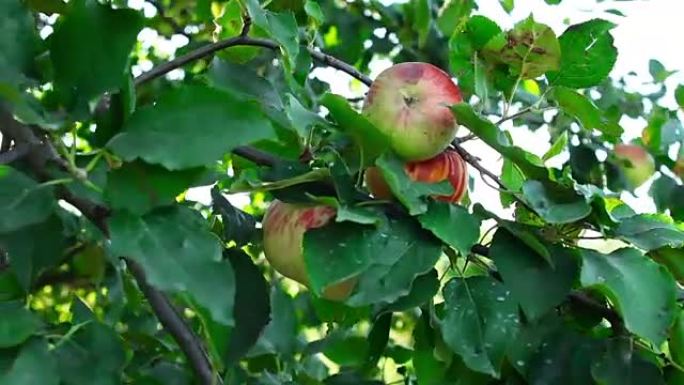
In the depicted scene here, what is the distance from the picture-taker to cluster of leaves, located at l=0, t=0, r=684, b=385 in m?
0.62

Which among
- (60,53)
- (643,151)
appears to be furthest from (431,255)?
(643,151)

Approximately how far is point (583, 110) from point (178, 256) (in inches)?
15.0

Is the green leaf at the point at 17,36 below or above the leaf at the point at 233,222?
above

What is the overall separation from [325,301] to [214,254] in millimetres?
354

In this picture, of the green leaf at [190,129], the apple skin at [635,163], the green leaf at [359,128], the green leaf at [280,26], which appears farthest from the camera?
the apple skin at [635,163]

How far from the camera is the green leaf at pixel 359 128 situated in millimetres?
706

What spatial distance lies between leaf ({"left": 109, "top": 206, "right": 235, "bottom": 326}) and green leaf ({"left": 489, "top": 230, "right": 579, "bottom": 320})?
0.70ft

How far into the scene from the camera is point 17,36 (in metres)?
0.67

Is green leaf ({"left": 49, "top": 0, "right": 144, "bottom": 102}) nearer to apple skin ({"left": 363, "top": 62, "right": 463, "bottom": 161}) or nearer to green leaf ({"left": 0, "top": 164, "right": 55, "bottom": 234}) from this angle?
Result: green leaf ({"left": 0, "top": 164, "right": 55, "bottom": 234})

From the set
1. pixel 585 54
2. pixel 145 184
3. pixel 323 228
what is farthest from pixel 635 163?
pixel 145 184

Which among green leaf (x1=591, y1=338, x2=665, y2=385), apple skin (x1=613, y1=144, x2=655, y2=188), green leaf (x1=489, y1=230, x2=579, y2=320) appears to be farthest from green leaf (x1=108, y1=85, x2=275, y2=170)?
apple skin (x1=613, y1=144, x2=655, y2=188)

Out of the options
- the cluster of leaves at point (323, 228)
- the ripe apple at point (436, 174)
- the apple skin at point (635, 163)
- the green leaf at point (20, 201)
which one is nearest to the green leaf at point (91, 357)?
the cluster of leaves at point (323, 228)

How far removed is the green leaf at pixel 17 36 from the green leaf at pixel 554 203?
355 mm

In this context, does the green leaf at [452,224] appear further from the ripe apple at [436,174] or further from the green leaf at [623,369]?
the green leaf at [623,369]
